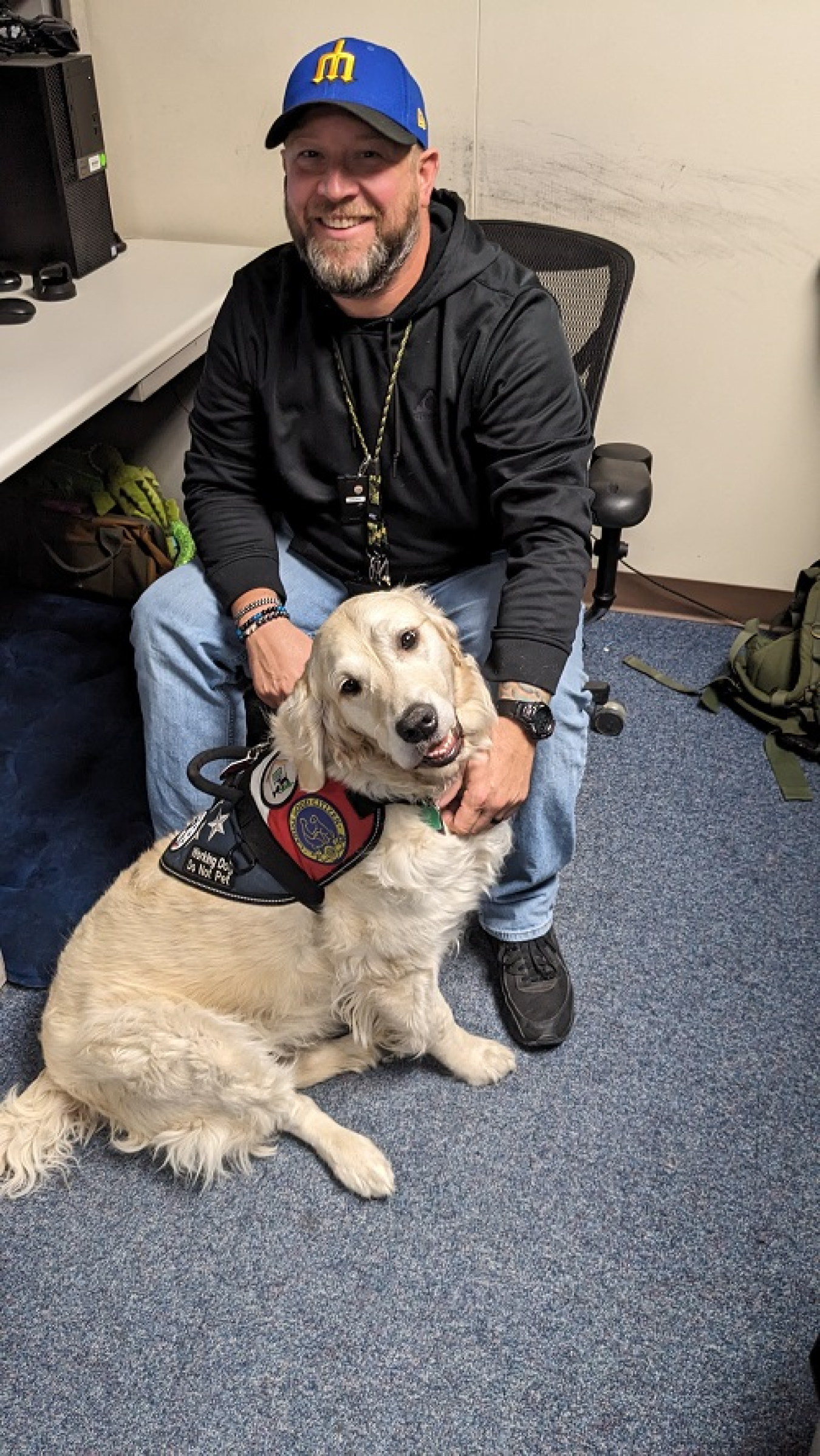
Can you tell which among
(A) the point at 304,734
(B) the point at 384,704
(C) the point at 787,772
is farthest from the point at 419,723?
(C) the point at 787,772

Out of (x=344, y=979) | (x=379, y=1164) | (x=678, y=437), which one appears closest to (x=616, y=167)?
(x=678, y=437)

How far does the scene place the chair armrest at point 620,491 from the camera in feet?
6.35

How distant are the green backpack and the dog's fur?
109 cm

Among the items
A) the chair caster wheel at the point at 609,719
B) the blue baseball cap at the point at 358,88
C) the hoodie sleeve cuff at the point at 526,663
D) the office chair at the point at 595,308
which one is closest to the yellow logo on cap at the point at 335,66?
the blue baseball cap at the point at 358,88

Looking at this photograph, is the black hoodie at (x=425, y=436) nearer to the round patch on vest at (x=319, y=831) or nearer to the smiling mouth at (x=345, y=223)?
the smiling mouth at (x=345, y=223)

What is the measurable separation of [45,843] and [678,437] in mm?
1841

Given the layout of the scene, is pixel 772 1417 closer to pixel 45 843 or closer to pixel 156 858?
pixel 156 858

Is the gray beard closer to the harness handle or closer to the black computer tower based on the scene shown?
the harness handle

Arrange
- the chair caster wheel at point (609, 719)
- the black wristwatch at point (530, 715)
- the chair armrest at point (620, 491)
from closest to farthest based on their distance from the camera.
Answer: the black wristwatch at point (530, 715) → the chair armrest at point (620, 491) → the chair caster wheel at point (609, 719)

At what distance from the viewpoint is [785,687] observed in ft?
8.28

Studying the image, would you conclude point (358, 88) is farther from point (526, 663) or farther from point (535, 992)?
point (535, 992)

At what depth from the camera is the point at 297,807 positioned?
59.8 inches

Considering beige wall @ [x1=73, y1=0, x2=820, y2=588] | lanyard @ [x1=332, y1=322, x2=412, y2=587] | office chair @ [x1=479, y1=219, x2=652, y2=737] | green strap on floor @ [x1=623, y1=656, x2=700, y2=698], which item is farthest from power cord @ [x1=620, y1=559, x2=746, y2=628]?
lanyard @ [x1=332, y1=322, x2=412, y2=587]

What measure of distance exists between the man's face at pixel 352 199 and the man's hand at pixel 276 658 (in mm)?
578
